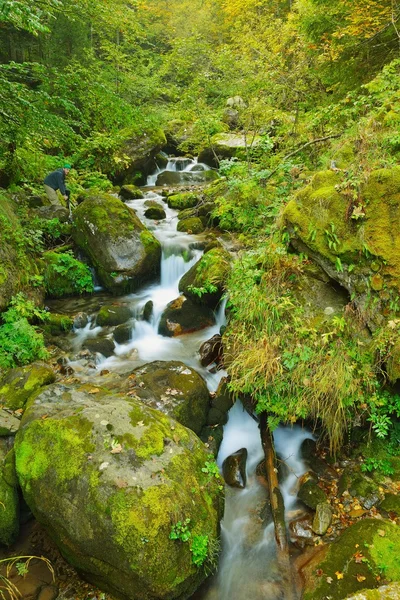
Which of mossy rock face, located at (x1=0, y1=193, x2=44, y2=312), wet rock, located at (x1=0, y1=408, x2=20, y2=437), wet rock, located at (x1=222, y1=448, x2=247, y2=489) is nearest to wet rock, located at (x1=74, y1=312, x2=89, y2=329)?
mossy rock face, located at (x1=0, y1=193, x2=44, y2=312)

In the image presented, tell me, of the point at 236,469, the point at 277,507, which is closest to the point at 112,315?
the point at 236,469

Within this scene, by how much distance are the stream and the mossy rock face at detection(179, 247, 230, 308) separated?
32 cm

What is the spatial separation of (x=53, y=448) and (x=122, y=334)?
4.00 metres

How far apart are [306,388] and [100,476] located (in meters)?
2.60

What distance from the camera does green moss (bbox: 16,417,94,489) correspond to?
11.8 feet

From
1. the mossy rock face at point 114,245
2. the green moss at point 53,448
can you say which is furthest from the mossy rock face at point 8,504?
the mossy rock face at point 114,245

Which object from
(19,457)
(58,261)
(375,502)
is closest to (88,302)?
(58,261)

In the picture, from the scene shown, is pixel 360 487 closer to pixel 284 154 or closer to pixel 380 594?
pixel 380 594

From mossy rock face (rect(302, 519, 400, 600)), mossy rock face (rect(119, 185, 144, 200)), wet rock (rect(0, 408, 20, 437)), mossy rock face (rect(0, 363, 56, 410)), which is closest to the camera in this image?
mossy rock face (rect(302, 519, 400, 600))

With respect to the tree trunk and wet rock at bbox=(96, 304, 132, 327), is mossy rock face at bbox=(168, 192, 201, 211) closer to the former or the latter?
wet rock at bbox=(96, 304, 132, 327)

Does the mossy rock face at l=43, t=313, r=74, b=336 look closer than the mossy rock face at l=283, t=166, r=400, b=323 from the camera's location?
No

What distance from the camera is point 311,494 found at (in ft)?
14.9

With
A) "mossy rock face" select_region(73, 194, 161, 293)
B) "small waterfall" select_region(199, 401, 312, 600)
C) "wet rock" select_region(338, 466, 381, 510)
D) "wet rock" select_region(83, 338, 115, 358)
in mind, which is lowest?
"small waterfall" select_region(199, 401, 312, 600)

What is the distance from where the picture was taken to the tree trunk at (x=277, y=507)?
3891 millimetres
